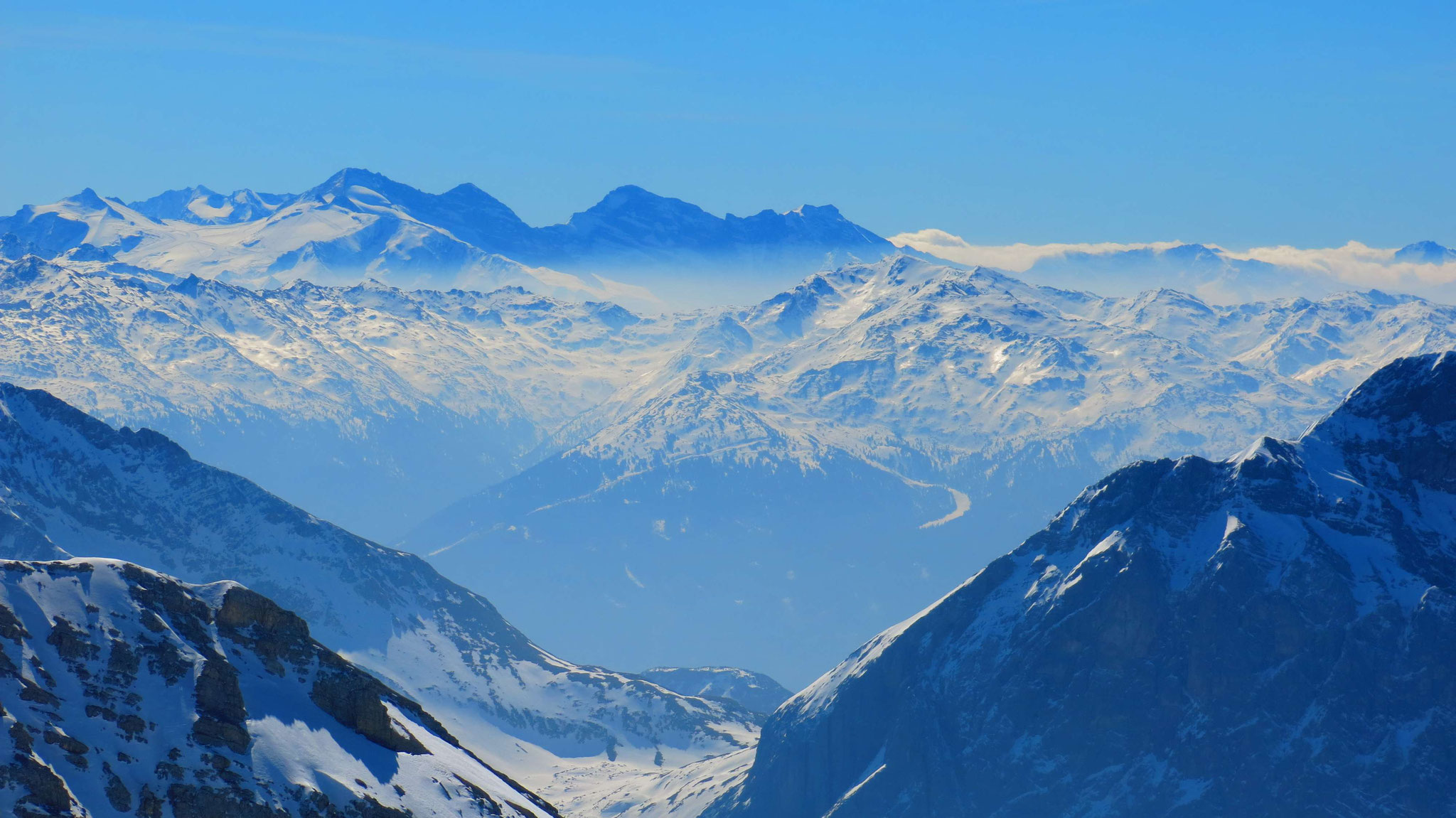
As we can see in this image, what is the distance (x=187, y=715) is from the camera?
5074 inches

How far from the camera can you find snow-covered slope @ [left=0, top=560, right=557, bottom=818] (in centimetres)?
12025

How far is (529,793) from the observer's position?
6496 inches

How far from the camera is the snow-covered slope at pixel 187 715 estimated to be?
120250 mm

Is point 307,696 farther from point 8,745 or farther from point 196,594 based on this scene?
point 8,745

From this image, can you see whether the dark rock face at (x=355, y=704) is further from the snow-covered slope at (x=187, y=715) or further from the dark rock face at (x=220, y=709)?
the dark rock face at (x=220, y=709)

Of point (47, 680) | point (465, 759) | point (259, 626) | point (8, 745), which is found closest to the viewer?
point (8, 745)

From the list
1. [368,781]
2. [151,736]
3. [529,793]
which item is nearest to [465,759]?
[529,793]

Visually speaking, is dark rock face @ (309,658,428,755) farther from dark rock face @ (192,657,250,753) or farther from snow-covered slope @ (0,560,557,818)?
dark rock face @ (192,657,250,753)

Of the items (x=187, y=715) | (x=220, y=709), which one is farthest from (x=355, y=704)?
(x=187, y=715)

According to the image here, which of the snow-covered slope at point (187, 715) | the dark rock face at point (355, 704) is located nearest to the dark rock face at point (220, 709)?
the snow-covered slope at point (187, 715)

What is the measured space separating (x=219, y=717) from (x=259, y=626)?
1402cm

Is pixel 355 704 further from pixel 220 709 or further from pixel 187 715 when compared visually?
pixel 187 715

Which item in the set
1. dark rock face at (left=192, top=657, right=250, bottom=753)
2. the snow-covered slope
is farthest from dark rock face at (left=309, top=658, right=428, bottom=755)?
dark rock face at (left=192, top=657, right=250, bottom=753)

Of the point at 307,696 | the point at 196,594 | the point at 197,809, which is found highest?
the point at 196,594
